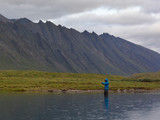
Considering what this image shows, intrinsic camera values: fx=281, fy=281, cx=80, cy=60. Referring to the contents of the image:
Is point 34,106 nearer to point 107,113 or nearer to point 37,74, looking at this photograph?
→ point 107,113

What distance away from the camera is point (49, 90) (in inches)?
3573

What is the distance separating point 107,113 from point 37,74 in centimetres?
10656

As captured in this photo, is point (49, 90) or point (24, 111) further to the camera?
point (49, 90)

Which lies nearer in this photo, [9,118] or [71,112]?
[9,118]

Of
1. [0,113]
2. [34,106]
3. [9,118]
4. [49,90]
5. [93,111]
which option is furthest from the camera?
[49,90]

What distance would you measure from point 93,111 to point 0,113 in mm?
15487

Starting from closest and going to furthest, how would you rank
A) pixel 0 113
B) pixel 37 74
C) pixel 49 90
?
1. pixel 0 113
2. pixel 49 90
3. pixel 37 74

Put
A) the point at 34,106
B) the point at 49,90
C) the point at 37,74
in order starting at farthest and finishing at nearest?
1. the point at 37,74
2. the point at 49,90
3. the point at 34,106


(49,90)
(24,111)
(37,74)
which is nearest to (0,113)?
(24,111)

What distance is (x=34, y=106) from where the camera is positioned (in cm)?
5388

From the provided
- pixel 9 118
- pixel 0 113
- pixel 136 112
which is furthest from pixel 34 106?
pixel 136 112

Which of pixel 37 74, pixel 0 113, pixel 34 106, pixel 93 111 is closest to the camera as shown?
pixel 0 113

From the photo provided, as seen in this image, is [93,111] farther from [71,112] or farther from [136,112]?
[136,112]

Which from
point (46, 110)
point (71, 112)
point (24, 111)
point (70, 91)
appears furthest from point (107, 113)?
point (70, 91)
